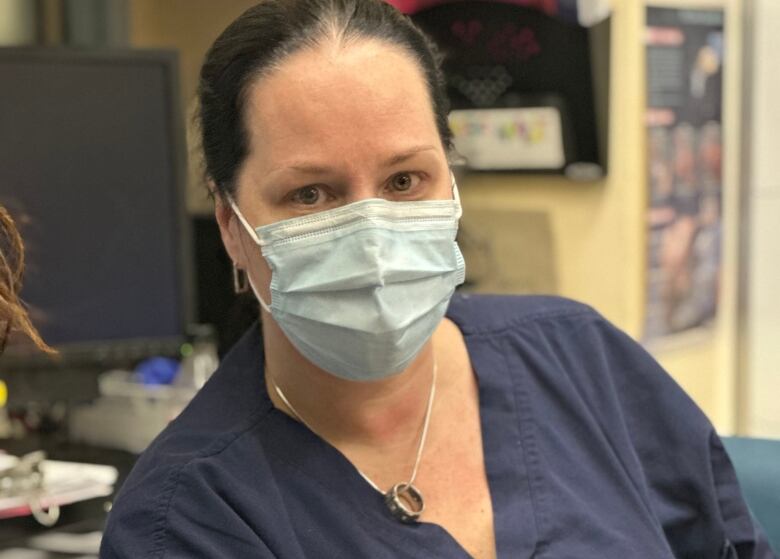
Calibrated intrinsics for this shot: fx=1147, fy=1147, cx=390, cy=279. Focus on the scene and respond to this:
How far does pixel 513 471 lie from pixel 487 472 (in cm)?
3

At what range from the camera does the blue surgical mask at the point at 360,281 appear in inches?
49.1

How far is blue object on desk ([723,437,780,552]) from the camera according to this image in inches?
62.1

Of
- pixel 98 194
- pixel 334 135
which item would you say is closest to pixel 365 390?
pixel 334 135

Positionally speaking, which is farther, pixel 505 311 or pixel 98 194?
pixel 98 194

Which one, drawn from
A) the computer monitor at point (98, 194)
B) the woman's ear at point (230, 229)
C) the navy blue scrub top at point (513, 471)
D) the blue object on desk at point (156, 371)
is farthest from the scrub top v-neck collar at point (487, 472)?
the blue object on desk at point (156, 371)

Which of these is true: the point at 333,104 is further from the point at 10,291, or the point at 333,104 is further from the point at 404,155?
the point at 10,291

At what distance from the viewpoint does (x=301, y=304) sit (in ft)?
4.19

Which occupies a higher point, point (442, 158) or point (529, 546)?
point (442, 158)

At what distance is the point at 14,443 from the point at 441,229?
108 cm

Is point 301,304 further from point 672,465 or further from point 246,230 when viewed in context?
point 672,465

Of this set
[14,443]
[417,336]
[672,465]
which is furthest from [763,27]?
[14,443]

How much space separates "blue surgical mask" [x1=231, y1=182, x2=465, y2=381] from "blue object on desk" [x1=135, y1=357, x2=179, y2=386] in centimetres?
87

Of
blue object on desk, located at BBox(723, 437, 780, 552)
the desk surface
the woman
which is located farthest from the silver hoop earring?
blue object on desk, located at BBox(723, 437, 780, 552)

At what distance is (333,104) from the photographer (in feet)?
4.06
